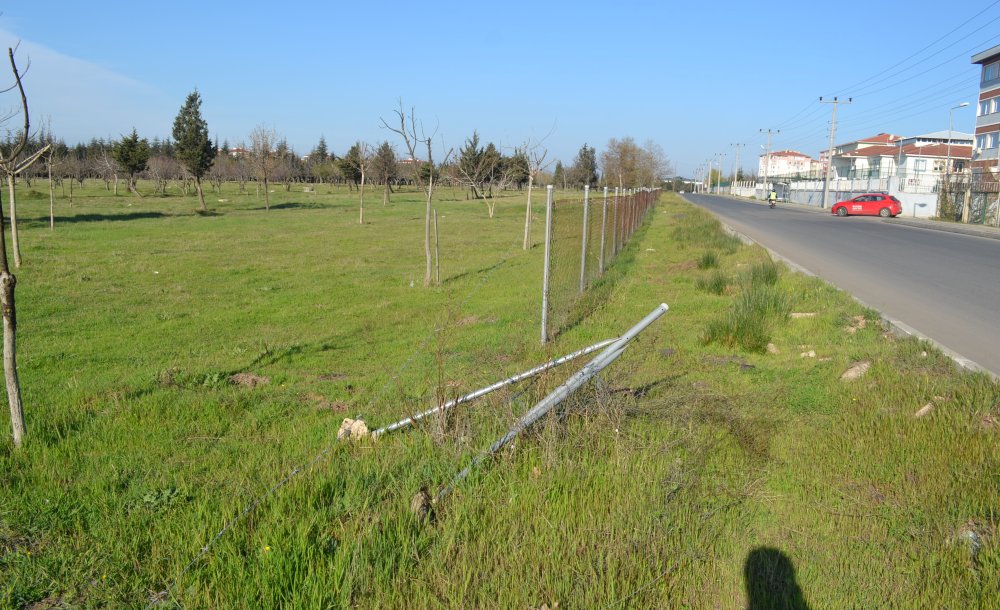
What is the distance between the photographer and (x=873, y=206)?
40812 millimetres

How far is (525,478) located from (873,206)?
1684 inches

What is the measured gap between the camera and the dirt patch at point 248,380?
733cm

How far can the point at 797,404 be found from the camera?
18.4 ft

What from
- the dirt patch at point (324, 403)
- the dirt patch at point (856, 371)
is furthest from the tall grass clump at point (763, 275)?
the dirt patch at point (324, 403)

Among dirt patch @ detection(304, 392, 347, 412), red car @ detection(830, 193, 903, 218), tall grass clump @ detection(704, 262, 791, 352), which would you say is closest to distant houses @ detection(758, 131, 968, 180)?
red car @ detection(830, 193, 903, 218)

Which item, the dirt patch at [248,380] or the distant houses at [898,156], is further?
the distant houses at [898,156]

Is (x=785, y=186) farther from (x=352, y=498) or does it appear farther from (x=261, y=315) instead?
(x=352, y=498)

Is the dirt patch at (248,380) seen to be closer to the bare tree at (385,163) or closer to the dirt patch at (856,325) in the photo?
the dirt patch at (856,325)

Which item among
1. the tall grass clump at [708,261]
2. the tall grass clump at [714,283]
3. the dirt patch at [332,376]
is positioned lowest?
the dirt patch at [332,376]

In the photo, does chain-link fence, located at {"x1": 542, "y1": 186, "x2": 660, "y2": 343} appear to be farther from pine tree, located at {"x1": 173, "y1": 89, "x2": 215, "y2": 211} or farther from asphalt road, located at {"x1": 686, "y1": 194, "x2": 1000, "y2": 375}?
pine tree, located at {"x1": 173, "y1": 89, "x2": 215, "y2": 211}

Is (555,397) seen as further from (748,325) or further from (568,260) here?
(568,260)

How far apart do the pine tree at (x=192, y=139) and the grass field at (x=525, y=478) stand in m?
41.6

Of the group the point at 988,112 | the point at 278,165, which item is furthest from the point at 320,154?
the point at 988,112

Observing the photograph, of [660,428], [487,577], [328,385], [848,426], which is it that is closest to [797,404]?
[848,426]
